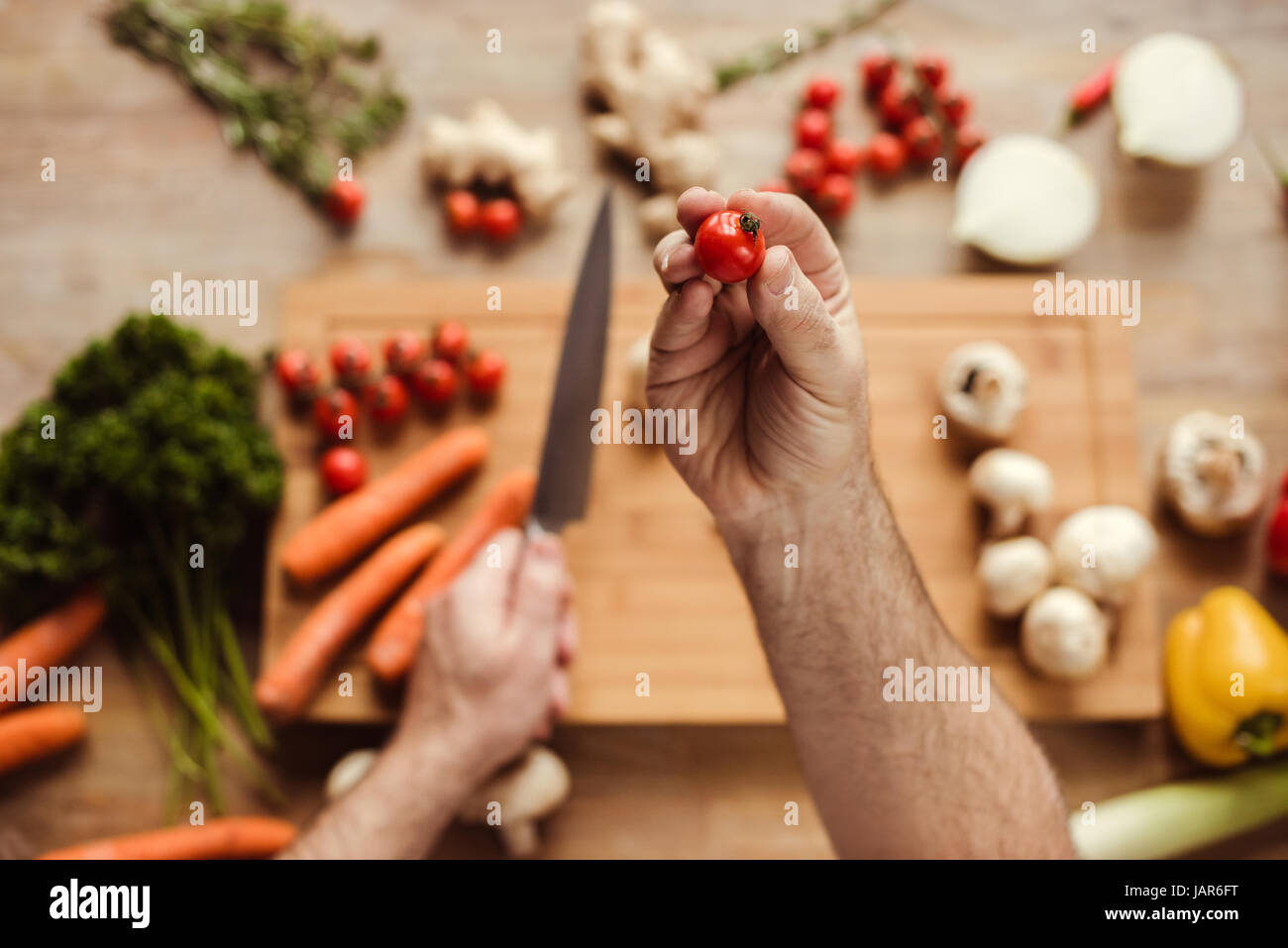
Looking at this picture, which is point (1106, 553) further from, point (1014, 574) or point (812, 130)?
point (812, 130)

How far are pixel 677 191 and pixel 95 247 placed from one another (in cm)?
138

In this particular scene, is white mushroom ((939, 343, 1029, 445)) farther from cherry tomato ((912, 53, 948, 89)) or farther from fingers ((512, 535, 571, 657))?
fingers ((512, 535, 571, 657))

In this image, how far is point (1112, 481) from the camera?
6.75 ft

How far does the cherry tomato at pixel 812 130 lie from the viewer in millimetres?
2244

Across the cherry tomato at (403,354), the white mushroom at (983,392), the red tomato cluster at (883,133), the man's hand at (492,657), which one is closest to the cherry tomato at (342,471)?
the cherry tomato at (403,354)

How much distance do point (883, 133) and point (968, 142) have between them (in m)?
0.20

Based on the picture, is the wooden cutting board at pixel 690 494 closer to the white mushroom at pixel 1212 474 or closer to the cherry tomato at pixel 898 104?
the white mushroom at pixel 1212 474

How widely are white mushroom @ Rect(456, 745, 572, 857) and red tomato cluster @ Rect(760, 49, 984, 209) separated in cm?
136

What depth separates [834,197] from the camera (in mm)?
2188

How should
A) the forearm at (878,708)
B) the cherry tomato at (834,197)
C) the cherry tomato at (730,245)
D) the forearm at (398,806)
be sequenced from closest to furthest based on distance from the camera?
1. the cherry tomato at (730,245)
2. the forearm at (878,708)
3. the forearm at (398,806)
4. the cherry tomato at (834,197)

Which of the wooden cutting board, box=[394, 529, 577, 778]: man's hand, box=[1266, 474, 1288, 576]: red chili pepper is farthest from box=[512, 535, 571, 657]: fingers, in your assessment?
box=[1266, 474, 1288, 576]: red chili pepper

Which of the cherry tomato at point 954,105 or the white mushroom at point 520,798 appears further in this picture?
the cherry tomato at point 954,105

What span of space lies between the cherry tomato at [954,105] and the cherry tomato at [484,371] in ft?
3.89

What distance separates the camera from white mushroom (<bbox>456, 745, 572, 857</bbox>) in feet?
6.31
